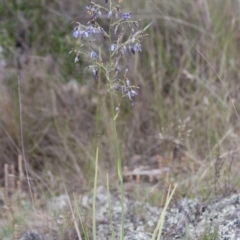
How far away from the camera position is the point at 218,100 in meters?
3.21

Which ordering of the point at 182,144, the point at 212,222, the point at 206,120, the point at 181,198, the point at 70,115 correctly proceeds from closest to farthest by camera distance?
the point at 212,222 → the point at 181,198 → the point at 182,144 → the point at 206,120 → the point at 70,115

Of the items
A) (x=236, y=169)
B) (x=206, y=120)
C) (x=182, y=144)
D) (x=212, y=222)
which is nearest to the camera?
(x=212, y=222)

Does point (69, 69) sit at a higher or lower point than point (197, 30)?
lower

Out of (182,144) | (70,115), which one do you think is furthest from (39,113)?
(182,144)

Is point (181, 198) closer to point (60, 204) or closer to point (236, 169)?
point (236, 169)

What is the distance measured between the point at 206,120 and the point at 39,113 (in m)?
1.00

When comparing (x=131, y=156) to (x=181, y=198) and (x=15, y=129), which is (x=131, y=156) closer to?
(x=15, y=129)

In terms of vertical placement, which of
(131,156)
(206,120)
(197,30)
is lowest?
(131,156)

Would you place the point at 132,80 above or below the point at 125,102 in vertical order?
above

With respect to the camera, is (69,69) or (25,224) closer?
(25,224)

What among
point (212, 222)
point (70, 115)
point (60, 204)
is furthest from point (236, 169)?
point (70, 115)

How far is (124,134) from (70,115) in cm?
45

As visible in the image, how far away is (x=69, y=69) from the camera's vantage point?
12.0 ft

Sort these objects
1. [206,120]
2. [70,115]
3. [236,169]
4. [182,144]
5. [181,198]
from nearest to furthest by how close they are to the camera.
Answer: [181,198] < [236,169] < [182,144] < [206,120] < [70,115]
